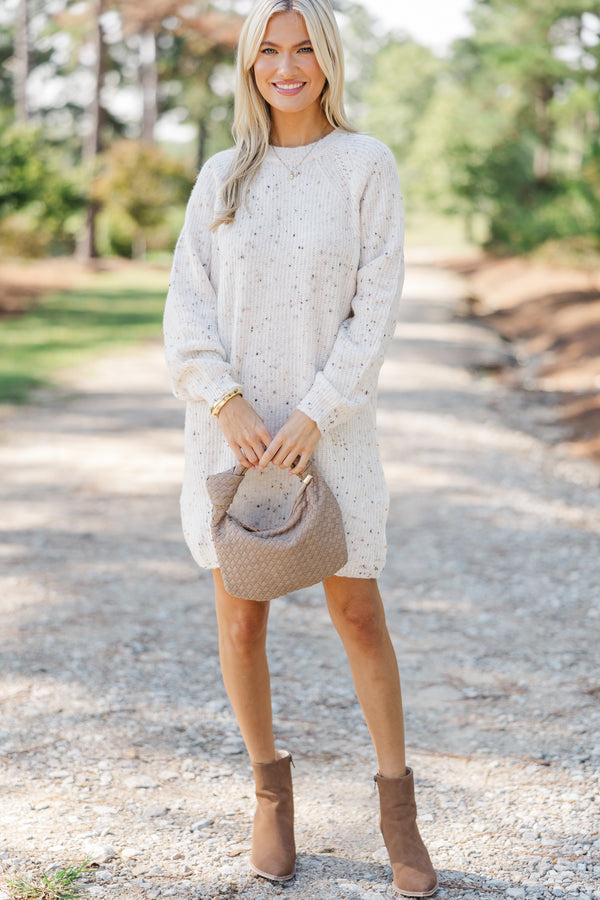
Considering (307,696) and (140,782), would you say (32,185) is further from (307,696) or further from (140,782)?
(140,782)

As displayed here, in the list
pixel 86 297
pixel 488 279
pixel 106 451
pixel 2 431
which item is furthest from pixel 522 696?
pixel 488 279

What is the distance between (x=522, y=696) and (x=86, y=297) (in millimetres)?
16661

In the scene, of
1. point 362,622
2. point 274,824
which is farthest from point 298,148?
point 274,824

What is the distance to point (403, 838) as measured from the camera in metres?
2.36

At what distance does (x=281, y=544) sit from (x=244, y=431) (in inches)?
10.3

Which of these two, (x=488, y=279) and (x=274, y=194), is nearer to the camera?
(x=274, y=194)

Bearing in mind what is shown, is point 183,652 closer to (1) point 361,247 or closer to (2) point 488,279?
(1) point 361,247

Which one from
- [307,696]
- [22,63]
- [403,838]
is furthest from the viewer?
[22,63]

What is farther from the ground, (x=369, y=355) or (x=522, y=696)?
(x=369, y=355)

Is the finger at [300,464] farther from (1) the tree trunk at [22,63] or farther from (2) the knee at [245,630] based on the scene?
(1) the tree trunk at [22,63]

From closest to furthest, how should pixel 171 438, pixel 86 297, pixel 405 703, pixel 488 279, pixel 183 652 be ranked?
pixel 405 703 → pixel 183 652 → pixel 171 438 → pixel 86 297 → pixel 488 279

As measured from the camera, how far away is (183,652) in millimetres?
3709

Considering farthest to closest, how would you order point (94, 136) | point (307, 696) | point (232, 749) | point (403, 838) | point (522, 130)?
point (522, 130)
point (94, 136)
point (307, 696)
point (232, 749)
point (403, 838)

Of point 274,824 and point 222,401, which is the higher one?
point 222,401
